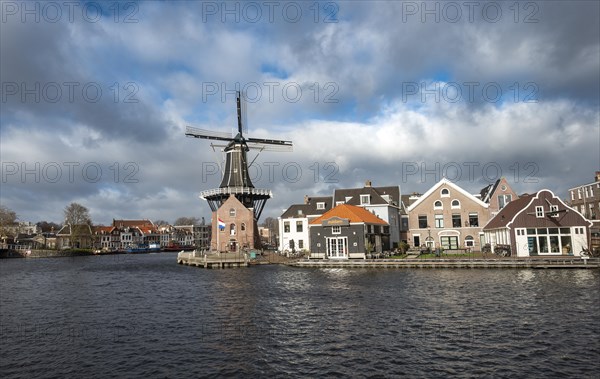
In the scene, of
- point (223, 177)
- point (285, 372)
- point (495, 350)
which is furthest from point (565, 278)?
point (223, 177)

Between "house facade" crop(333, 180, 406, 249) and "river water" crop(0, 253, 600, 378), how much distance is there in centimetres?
2847

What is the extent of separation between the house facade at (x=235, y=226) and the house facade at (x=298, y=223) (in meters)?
5.64

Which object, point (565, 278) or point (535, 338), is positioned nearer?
point (535, 338)

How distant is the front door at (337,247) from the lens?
172 ft

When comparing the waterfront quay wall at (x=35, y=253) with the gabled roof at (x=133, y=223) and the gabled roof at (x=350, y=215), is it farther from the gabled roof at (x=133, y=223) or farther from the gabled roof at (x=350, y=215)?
the gabled roof at (x=350, y=215)

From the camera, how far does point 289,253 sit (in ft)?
199

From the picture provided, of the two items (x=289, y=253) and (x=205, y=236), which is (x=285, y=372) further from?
(x=205, y=236)

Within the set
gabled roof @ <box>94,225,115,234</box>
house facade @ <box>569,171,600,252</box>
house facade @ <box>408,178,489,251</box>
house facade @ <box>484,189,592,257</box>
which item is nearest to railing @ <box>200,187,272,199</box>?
house facade @ <box>408,178,489,251</box>

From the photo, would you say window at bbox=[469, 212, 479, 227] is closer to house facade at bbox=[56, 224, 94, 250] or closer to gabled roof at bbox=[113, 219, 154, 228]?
house facade at bbox=[56, 224, 94, 250]

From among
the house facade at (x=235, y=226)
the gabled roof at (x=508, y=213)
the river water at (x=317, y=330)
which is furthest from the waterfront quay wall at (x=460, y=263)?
the house facade at (x=235, y=226)

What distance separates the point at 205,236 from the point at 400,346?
17981cm

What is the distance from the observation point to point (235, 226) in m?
69.8

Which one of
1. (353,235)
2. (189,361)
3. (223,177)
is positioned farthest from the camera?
(223,177)

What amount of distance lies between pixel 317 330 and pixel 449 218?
4317 cm
